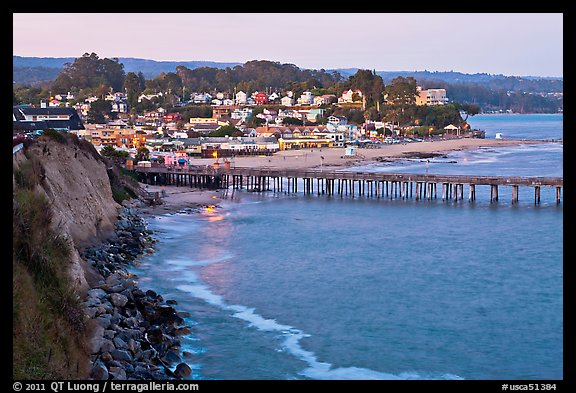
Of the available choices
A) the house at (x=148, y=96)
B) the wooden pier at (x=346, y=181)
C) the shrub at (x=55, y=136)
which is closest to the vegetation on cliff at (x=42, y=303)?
the shrub at (x=55, y=136)

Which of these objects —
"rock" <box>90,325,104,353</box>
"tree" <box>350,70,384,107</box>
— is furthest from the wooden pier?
"tree" <box>350,70,384,107</box>

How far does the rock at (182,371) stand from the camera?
1350 centimetres

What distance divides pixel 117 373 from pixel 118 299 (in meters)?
3.97

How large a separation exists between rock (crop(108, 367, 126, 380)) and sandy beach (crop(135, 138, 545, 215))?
2392cm

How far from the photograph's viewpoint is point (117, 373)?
1257 centimetres

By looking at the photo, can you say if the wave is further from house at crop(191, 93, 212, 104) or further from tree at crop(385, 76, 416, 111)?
house at crop(191, 93, 212, 104)

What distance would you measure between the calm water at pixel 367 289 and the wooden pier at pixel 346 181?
208 cm

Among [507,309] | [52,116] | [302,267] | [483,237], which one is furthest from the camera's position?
[52,116]

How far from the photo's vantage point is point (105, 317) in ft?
48.5
